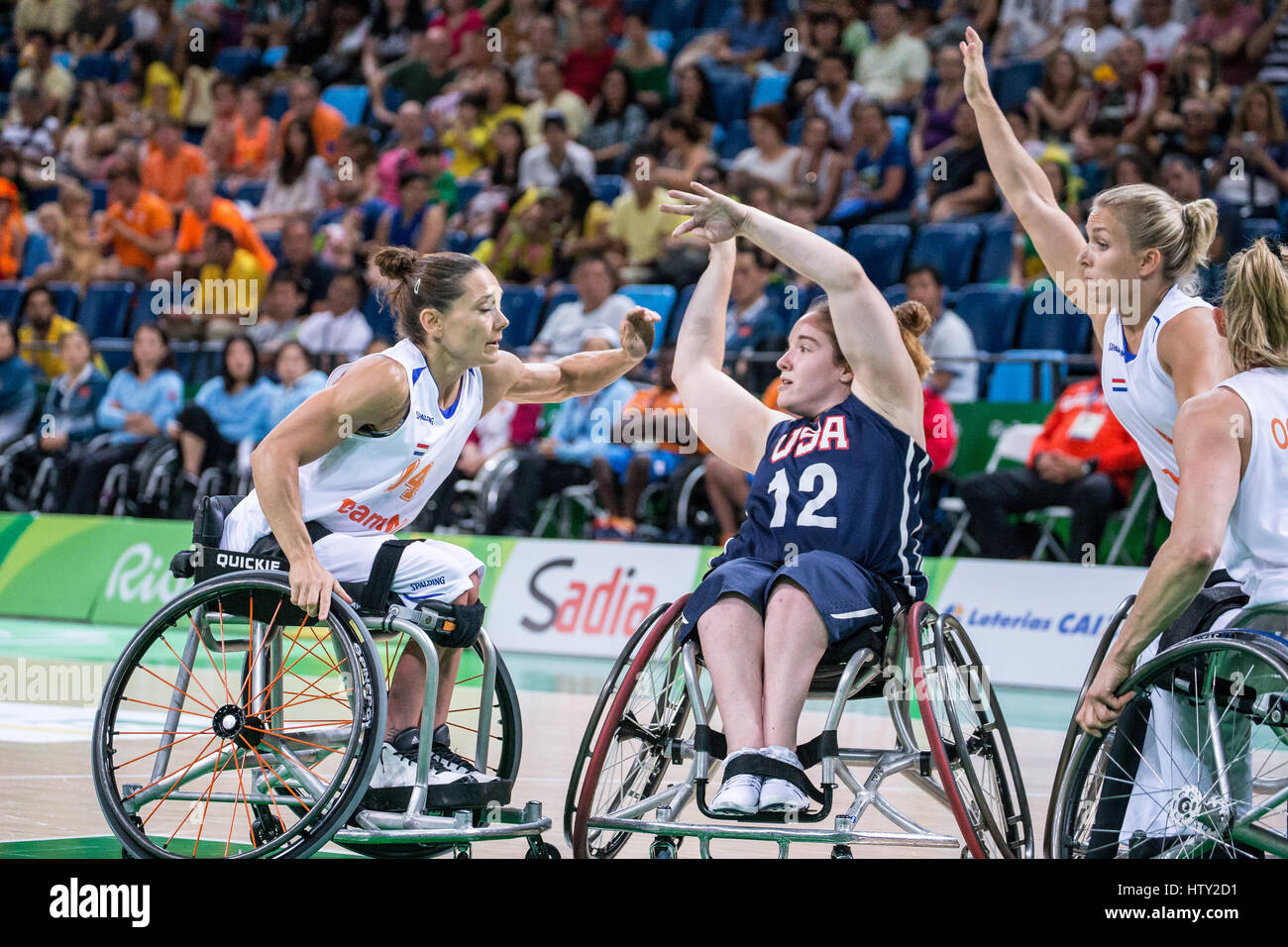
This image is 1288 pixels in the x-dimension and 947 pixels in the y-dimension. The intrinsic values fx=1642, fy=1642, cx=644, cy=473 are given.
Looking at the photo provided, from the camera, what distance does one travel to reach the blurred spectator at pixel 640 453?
Answer: 8.18 metres

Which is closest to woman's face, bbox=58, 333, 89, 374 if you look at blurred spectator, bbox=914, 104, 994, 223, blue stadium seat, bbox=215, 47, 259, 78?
blue stadium seat, bbox=215, 47, 259, 78

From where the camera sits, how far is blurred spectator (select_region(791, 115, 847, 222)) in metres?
9.55

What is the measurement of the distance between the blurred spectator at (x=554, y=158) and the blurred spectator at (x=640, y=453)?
2455 mm

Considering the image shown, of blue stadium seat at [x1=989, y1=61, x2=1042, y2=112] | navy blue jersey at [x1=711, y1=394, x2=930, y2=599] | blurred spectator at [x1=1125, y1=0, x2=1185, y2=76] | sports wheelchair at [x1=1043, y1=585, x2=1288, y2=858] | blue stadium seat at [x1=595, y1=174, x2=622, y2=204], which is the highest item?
blurred spectator at [x1=1125, y1=0, x2=1185, y2=76]

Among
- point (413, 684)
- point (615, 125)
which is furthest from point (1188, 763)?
point (615, 125)

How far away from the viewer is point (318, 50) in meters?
13.6

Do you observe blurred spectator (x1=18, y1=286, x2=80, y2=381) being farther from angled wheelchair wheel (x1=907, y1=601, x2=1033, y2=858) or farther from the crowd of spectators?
angled wheelchair wheel (x1=907, y1=601, x2=1033, y2=858)

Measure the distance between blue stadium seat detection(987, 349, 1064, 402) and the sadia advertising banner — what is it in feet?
3.34

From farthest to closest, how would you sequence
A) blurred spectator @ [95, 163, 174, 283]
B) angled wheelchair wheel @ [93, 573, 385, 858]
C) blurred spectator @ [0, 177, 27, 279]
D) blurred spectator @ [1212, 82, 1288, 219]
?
blurred spectator @ [0, 177, 27, 279] → blurred spectator @ [95, 163, 174, 283] → blurred spectator @ [1212, 82, 1288, 219] → angled wheelchair wheel @ [93, 573, 385, 858]

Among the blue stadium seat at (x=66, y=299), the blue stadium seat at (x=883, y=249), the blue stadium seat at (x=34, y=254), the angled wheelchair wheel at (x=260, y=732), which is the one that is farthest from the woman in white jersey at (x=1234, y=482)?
the blue stadium seat at (x=34, y=254)

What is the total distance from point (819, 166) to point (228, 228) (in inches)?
156

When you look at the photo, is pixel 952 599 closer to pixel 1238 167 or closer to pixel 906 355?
pixel 1238 167

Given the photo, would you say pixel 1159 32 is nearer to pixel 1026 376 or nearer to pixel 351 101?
pixel 1026 376

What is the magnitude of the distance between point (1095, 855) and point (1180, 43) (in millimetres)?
7125
